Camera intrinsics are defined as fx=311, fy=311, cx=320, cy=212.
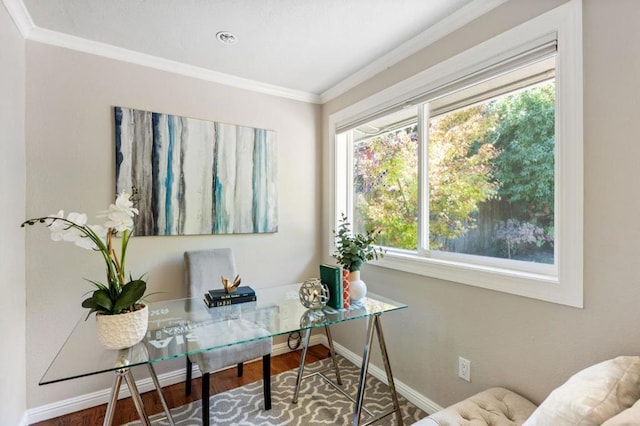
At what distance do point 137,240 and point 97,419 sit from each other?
1.16 meters

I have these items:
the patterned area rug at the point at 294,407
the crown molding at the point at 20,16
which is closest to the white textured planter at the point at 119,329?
the patterned area rug at the point at 294,407

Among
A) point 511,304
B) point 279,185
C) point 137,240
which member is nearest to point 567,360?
point 511,304

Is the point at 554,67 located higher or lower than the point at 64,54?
lower

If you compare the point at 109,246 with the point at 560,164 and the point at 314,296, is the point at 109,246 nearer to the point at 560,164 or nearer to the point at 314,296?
the point at 314,296

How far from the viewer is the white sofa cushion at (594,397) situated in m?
0.88

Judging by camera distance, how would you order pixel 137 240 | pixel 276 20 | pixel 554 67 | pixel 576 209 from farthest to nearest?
pixel 137 240, pixel 276 20, pixel 554 67, pixel 576 209

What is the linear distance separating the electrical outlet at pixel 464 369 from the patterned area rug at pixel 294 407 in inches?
16.3

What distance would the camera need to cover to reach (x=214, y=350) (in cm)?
184

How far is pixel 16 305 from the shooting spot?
178 cm

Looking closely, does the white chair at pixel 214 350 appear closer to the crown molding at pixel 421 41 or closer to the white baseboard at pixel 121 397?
the white baseboard at pixel 121 397

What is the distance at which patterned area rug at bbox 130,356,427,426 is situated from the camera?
1.94 m

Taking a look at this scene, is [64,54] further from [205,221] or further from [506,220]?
[506,220]

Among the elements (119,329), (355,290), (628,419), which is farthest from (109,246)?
(628,419)

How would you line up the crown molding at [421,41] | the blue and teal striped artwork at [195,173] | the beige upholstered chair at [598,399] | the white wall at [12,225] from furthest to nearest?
1. the blue and teal striped artwork at [195,173]
2. the crown molding at [421,41]
3. the white wall at [12,225]
4. the beige upholstered chair at [598,399]
